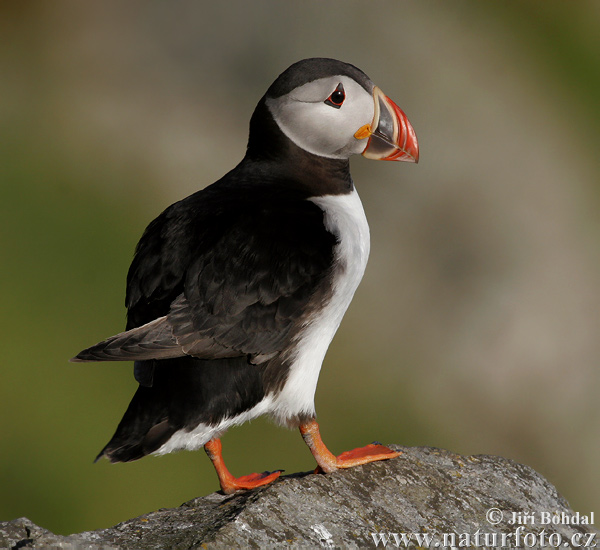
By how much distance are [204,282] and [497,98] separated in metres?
6.93

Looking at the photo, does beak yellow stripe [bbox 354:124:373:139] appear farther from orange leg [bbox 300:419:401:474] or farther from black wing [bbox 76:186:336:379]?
orange leg [bbox 300:419:401:474]

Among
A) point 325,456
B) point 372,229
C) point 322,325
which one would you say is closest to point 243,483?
point 325,456

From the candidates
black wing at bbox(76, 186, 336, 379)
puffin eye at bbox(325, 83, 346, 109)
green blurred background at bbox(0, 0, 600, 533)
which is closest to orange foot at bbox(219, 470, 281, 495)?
black wing at bbox(76, 186, 336, 379)

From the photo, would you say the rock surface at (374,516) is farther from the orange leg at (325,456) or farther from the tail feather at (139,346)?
the tail feather at (139,346)

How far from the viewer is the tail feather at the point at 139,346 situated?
130 inches

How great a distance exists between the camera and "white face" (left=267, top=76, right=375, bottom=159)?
162 inches

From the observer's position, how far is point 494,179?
9.12 meters

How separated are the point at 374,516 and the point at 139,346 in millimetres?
1183

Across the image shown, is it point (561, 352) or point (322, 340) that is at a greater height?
point (322, 340)

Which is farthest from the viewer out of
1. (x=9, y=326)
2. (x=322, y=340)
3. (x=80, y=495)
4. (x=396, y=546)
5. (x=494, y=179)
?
(x=494, y=179)

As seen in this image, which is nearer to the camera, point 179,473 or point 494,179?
point 179,473

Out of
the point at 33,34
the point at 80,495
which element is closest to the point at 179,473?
the point at 80,495

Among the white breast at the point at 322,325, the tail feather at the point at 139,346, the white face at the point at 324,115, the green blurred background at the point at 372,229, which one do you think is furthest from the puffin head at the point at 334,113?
the green blurred background at the point at 372,229

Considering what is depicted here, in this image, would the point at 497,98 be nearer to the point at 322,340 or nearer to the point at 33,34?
the point at 33,34
